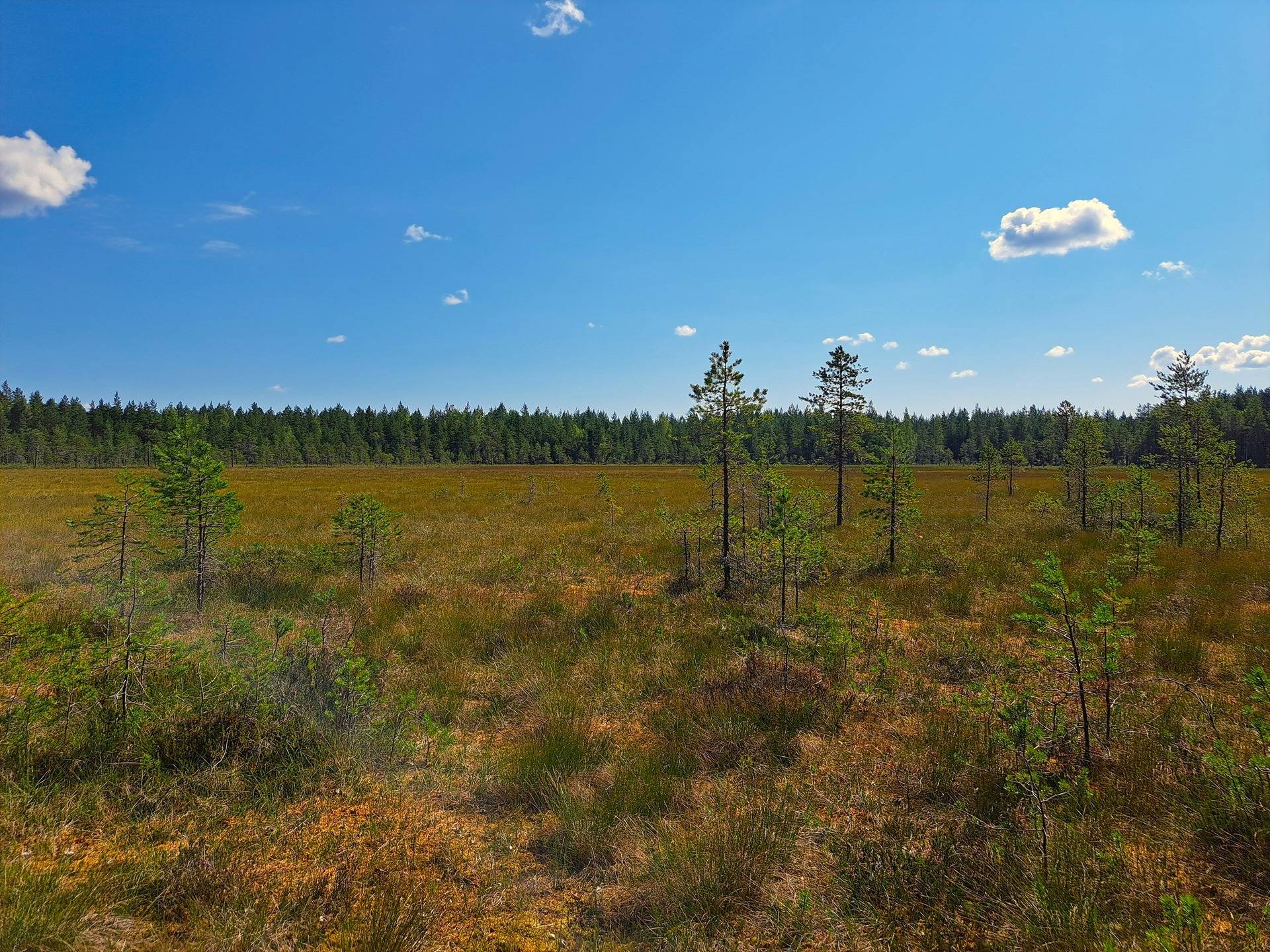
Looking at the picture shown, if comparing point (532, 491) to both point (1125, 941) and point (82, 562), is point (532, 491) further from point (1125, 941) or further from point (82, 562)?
point (1125, 941)

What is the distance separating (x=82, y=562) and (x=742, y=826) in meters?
17.2

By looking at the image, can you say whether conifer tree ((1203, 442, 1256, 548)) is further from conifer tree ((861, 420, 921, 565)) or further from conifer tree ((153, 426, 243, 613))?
conifer tree ((153, 426, 243, 613))

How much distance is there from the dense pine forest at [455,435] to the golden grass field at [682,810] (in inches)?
2802

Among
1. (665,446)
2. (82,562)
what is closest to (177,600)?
(82,562)

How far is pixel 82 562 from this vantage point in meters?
12.4

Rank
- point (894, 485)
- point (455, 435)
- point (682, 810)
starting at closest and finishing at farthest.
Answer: point (682, 810)
point (894, 485)
point (455, 435)

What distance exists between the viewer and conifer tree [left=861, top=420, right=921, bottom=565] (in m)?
13.3

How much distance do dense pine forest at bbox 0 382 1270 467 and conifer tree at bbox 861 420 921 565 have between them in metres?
63.2

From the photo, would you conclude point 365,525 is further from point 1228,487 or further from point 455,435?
point 455,435

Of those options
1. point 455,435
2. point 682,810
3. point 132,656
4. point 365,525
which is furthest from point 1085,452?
point 455,435

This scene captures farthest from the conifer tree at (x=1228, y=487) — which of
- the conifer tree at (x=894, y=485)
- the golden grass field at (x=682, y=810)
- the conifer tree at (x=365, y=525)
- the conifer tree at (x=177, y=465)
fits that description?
the conifer tree at (x=177, y=465)

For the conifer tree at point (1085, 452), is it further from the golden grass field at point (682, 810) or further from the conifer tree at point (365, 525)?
the conifer tree at point (365, 525)

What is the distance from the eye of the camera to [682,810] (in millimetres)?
4039

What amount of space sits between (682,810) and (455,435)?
397 ft
